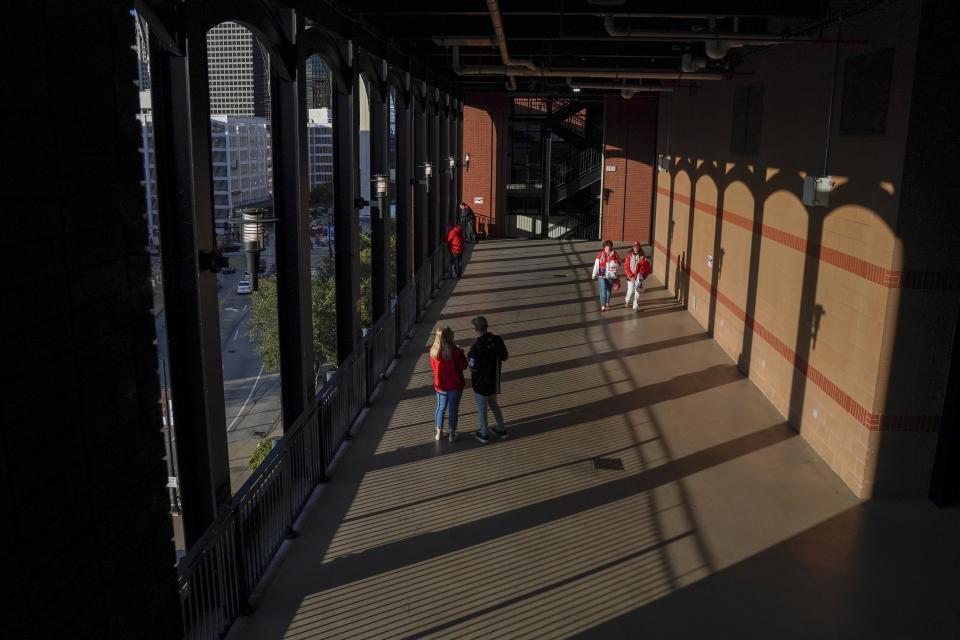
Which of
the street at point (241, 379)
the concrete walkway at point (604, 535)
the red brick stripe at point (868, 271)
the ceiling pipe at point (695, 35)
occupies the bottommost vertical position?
the street at point (241, 379)

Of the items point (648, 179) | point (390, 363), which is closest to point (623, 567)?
point (390, 363)

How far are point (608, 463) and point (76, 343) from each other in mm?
6792

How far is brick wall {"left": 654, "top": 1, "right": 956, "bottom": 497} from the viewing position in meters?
7.11

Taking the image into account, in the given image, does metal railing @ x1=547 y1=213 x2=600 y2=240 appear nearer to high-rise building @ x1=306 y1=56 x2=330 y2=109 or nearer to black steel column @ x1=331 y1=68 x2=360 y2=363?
high-rise building @ x1=306 y1=56 x2=330 y2=109

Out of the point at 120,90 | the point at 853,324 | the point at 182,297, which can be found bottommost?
the point at 853,324

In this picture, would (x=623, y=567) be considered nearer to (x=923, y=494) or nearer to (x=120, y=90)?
(x=923, y=494)

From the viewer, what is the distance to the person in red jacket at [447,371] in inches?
324

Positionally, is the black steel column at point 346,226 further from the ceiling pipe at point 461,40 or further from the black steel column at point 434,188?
the black steel column at point 434,188

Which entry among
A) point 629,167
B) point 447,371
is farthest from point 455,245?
point 629,167

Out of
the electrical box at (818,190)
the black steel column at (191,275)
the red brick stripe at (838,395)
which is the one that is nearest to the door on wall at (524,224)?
the red brick stripe at (838,395)

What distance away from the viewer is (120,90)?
2.13m

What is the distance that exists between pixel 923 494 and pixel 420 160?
11274 millimetres

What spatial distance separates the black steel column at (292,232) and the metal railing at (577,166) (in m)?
21.2

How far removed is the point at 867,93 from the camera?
7.59 meters
